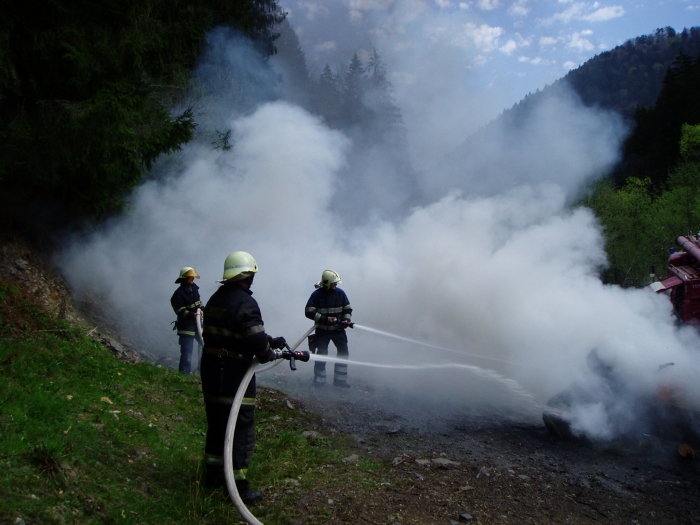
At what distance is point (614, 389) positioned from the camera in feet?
18.5

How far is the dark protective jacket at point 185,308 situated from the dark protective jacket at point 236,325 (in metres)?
3.95

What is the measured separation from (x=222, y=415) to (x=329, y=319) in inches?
168

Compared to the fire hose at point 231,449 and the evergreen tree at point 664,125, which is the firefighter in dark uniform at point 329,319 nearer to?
the fire hose at point 231,449

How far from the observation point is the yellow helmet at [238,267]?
13.0 ft

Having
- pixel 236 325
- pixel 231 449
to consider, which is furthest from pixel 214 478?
pixel 236 325

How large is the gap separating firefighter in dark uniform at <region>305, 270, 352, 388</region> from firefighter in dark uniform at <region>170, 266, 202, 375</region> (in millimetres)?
1703

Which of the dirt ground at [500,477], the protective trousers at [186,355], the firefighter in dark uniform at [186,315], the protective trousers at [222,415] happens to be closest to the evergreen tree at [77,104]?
the firefighter in dark uniform at [186,315]

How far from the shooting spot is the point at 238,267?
3.98 metres

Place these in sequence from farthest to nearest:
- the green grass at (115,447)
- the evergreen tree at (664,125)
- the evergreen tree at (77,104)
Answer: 1. the evergreen tree at (664,125)
2. the evergreen tree at (77,104)
3. the green grass at (115,447)

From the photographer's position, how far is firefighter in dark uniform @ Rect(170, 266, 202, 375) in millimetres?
7645

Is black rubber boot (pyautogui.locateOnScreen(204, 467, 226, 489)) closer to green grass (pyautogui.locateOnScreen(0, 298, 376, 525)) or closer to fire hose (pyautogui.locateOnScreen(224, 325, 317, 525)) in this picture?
green grass (pyautogui.locateOnScreen(0, 298, 376, 525))

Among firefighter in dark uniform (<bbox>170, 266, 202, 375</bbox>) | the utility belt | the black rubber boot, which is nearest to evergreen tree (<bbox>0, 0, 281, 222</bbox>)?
firefighter in dark uniform (<bbox>170, 266, 202, 375</bbox>)

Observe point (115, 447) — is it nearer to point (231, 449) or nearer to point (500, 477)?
point (231, 449)

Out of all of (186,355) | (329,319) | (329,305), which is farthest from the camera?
(329,305)
